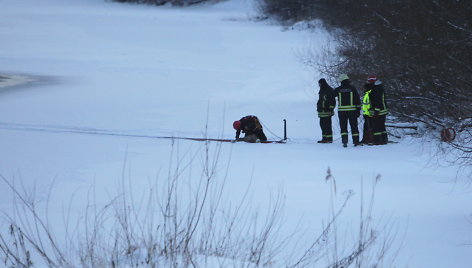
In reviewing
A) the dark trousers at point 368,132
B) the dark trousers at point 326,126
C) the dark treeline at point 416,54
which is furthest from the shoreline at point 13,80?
the dark trousers at point 368,132

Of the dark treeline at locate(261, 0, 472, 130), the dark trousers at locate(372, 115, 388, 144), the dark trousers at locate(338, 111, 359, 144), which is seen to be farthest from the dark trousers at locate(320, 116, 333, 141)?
the dark treeline at locate(261, 0, 472, 130)

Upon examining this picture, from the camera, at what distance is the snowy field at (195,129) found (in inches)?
373

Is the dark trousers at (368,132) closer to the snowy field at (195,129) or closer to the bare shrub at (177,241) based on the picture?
the snowy field at (195,129)

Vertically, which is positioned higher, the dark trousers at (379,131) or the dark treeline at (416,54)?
the dark treeline at (416,54)

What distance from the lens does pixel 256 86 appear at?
2925cm

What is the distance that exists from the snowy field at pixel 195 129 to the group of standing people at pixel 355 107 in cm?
39

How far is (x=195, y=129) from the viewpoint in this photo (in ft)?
64.0

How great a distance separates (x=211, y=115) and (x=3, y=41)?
27358mm

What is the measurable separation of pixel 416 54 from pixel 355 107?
1597mm

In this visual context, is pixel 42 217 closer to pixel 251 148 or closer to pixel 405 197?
pixel 405 197

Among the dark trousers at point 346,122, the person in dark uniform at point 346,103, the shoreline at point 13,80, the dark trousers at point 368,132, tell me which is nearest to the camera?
the person in dark uniform at point 346,103

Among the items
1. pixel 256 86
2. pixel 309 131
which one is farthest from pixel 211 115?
pixel 256 86

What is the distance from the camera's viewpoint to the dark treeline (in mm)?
11695

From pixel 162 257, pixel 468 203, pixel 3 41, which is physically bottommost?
pixel 468 203
